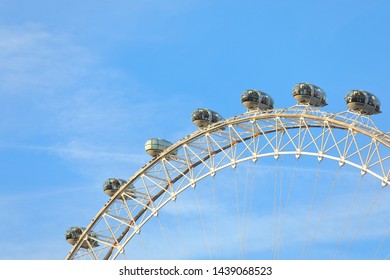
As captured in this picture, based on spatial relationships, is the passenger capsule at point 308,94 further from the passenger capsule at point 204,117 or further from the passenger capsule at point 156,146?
the passenger capsule at point 156,146

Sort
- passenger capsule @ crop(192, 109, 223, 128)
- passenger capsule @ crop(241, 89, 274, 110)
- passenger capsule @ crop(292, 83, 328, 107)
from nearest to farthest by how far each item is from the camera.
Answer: passenger capsule @ crop(292, 83, 328, 107), passenger capsule @ crop(241, 89, 274, 110), passenger capsule @ crop(192, 109, 223, 128)

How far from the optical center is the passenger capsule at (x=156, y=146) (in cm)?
9444

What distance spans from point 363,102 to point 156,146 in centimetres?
2273

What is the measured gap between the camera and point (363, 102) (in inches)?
3068

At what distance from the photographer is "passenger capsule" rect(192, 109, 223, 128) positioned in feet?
298

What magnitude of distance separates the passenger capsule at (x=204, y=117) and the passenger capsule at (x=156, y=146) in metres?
4.53

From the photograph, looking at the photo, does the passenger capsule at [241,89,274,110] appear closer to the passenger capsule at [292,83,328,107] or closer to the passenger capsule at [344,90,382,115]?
the passenger capsule at [292,83,328,107]

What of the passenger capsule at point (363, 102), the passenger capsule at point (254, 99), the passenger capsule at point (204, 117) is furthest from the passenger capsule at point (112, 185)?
the passenger capsule at point (363, 102)

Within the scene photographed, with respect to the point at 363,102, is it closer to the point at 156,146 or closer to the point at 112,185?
A: the point at 156,146

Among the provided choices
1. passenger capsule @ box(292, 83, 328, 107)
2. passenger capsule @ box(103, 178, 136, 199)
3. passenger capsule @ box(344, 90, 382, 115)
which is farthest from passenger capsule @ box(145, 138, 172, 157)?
passenger capsule @ box(344, 90, 382, 115)

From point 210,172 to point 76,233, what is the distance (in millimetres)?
19638

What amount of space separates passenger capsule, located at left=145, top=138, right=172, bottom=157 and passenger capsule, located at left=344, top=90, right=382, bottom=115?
21051 millimetres
